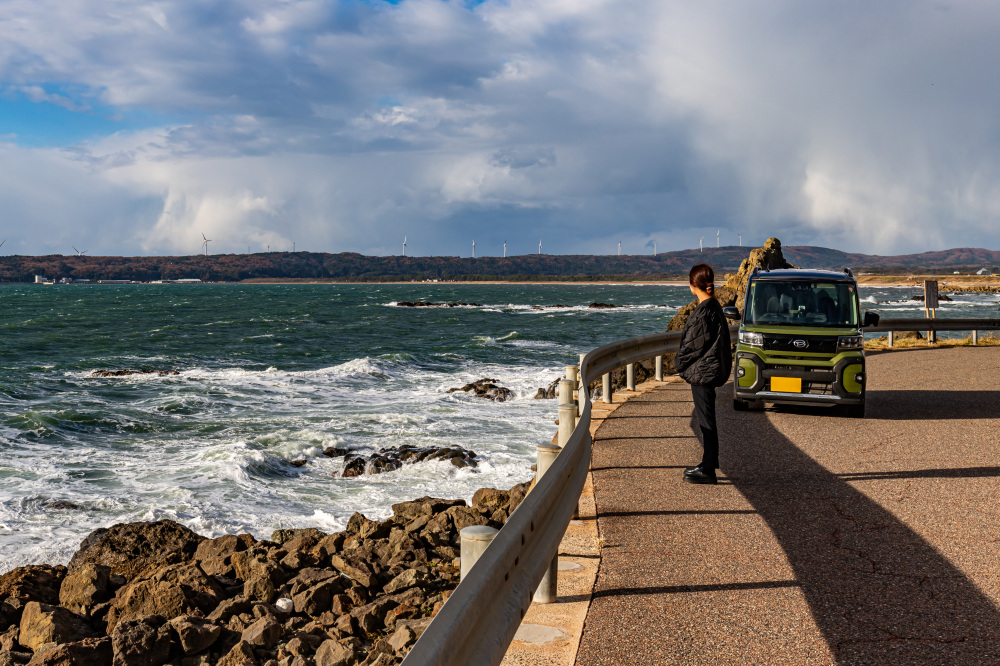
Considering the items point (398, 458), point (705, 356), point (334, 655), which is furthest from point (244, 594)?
point (398, 458)

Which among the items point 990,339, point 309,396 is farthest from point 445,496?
point 990,339

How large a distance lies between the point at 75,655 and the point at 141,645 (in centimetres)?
47

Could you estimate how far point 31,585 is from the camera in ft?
26.5

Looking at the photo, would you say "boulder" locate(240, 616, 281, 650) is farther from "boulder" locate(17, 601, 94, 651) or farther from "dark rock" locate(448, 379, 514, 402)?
"dark rock" locate(448, 379, 514, 402)

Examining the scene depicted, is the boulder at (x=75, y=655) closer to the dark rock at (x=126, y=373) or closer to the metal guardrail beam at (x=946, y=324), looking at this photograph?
the metal guardrail beam at (x=946, y=324)

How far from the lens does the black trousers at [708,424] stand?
23.9ft

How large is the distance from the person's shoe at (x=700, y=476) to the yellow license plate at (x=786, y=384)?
174 inches

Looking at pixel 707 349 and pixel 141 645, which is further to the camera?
pixel 707 349

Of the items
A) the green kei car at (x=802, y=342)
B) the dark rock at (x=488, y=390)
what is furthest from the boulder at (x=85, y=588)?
the dark rock at (x=488, y=390)

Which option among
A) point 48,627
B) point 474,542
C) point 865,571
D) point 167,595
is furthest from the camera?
point 167,595

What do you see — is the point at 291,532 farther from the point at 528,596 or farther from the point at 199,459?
the point at 528,596

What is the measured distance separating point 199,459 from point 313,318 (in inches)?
2251

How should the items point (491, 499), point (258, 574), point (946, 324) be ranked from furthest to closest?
point (946, 324) < point (491, 499) < point (258, 574)

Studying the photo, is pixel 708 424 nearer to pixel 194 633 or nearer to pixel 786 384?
pixel 786 384
